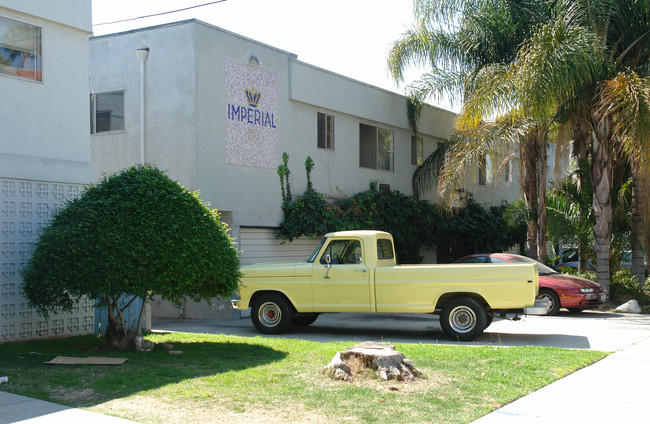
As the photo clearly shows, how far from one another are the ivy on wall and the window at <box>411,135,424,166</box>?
Result: 1.73 meters

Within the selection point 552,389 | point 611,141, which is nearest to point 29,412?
point 552,389

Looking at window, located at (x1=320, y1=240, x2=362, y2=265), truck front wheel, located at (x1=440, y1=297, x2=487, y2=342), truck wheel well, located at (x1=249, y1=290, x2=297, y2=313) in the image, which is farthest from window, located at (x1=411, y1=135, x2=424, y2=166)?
truck front wheel, located at (x1=440, y1=297, x2=487, y2=342)

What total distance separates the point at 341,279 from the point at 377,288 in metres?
0.73

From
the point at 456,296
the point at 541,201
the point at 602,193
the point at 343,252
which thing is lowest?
the point at 456,296

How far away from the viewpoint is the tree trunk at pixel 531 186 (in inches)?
802

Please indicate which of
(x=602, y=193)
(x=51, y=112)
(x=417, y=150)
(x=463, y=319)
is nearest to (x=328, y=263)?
(x=463, y=319)

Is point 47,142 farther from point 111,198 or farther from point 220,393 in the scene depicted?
point 220,393

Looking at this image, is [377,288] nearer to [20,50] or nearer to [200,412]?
[200,412]

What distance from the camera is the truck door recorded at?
1268 cm

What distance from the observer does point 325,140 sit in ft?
65.9

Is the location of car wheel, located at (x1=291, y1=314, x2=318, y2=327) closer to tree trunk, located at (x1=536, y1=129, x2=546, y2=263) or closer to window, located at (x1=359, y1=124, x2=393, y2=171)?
tree trunk, located at (x1=536, y1=129, x2=546, y2=263)

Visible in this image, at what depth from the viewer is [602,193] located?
17922 mm

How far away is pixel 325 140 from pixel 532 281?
9.73 metres

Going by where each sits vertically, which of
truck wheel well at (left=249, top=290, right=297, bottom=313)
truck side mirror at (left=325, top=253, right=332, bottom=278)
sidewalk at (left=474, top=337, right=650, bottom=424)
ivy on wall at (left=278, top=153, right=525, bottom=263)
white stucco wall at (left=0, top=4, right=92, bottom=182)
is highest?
white stucco wall at (left=0, top=4, right=92, bottom=182)
